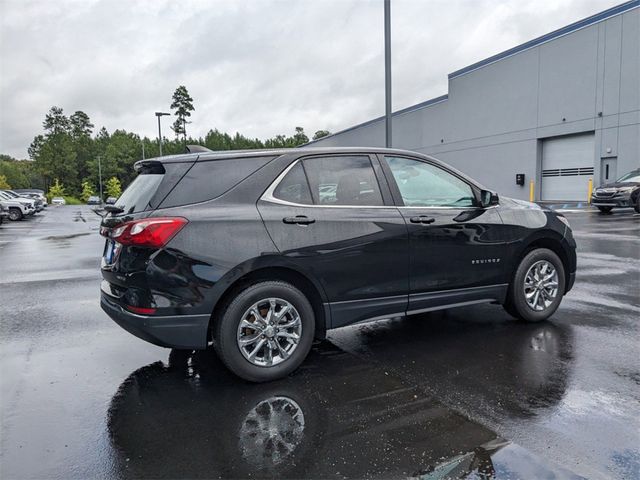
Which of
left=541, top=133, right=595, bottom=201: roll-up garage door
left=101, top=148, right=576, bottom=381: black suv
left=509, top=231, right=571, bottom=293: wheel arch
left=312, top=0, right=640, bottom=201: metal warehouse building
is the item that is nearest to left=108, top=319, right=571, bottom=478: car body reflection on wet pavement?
left=101, top=148, right=576, bottom=381: black suv

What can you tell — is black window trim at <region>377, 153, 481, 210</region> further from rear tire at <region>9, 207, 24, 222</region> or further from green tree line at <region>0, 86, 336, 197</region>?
green tree line at <region>0, 86, 336, 197</region>

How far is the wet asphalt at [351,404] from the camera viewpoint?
9.11 ft

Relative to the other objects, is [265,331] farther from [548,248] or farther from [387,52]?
[387,52]

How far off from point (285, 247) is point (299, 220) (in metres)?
0.25

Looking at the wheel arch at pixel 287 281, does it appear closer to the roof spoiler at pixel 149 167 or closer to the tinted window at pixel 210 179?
the tinted window at pixel 210 179

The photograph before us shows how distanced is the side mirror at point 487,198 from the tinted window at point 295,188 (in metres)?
1.86

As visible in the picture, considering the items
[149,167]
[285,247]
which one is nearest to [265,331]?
[285,247]

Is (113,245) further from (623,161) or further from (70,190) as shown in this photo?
(70,190)

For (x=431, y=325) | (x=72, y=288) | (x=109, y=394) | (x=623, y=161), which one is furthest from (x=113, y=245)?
(x=623, y=161)

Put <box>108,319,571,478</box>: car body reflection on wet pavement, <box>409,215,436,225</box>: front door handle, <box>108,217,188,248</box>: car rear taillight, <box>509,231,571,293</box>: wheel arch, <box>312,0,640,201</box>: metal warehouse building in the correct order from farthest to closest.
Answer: <box>312,0,640,201</box>: metal warehouse building
<box>509,231,571,293</box>: wheel arch
<box>409,215,436,225</box>: front door handle
<box>108,217,188,248</box>: car rear taillight
<box>108,319,571,478</box>: car body reflection on wet pavement

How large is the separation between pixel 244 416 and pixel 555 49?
29.4 meters

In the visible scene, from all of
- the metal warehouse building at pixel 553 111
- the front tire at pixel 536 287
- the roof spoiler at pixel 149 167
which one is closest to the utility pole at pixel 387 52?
the front tire at pixel 536 287

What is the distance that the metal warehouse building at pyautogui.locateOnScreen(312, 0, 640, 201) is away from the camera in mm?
23797

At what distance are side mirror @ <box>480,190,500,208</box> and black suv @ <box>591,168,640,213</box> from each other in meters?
17.0
